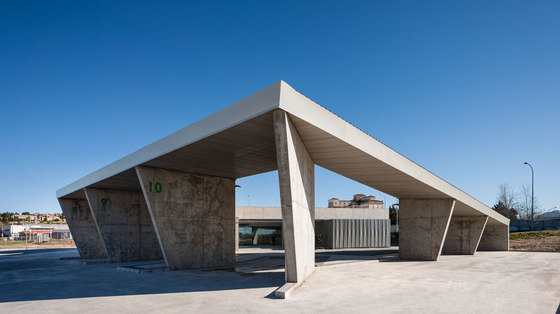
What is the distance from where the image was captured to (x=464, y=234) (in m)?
25.0

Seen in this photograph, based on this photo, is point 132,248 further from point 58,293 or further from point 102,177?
point 58,293

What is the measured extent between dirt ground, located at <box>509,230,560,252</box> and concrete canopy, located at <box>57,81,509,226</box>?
12.9m

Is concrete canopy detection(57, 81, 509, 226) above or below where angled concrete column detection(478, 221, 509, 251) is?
above

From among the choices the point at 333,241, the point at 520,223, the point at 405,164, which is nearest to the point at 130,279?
the point at 405,164

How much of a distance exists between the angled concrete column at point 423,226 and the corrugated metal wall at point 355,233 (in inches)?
535

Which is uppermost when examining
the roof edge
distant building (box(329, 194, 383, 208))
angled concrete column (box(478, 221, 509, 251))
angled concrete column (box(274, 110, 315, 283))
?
the roof edge

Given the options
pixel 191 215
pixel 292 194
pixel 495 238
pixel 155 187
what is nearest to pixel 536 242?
pixel 495 238

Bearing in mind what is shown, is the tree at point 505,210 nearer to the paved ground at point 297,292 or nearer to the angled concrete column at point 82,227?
the paved ground at point 297,292

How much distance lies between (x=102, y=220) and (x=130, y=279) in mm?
9443

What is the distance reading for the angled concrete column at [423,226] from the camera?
19.5 meters

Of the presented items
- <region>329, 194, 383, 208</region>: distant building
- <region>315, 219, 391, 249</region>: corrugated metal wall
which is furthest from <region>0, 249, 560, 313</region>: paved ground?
<region>329, 194, 383, 208</region>: distant building

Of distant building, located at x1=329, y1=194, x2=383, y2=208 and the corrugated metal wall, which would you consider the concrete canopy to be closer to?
the corrugated metal wall

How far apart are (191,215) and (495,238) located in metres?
24.3

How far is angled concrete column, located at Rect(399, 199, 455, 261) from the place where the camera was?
19469 mm
